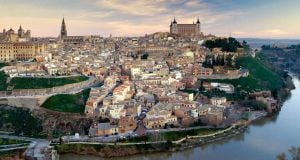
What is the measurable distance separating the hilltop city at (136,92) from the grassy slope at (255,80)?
6 centimetres

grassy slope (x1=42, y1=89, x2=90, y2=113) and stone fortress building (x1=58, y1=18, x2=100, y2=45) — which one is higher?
stone fortress building (x1=58, y1=18, x2=100, y2=45)

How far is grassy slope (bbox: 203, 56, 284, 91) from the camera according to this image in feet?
80.2

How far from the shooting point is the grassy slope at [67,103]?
1794 cm

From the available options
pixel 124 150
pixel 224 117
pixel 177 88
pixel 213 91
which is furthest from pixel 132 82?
pixel 124 150

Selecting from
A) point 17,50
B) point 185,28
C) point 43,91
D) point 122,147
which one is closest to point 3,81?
point 43,91

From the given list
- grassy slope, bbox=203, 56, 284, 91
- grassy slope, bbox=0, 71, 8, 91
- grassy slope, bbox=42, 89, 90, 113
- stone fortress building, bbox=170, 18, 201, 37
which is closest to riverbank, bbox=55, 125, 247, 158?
grassy slope, bbox=42, 89, 90, 113

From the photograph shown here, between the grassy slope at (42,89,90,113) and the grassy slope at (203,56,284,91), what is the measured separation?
27.9ft

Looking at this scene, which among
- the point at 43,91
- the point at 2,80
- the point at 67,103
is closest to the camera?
the point at 67,103

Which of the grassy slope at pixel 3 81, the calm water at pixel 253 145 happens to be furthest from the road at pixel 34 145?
the grassy slope at pixel 3 81

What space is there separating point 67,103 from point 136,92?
3.61 m

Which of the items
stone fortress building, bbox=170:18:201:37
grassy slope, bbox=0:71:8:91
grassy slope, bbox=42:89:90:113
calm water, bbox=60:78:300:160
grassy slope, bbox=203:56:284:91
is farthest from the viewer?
stone fortress building, bbox=170:18:201:37

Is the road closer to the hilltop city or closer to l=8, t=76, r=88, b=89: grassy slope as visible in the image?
the hilltop city

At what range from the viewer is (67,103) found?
60.2 ft

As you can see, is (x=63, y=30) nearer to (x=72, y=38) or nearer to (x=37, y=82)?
(x=72, y=38)
